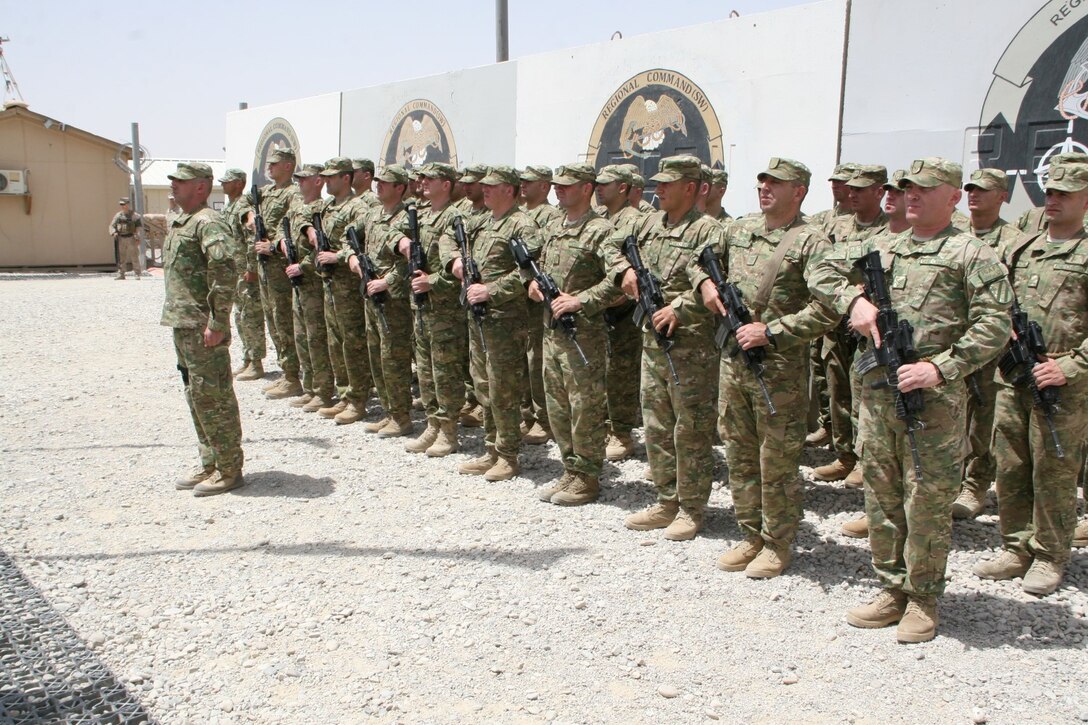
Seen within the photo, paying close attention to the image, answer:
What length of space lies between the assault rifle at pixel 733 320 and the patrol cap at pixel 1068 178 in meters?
1.49

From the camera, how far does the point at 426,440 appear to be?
7074 millimetres

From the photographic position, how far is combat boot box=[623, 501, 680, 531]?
17.3 ft

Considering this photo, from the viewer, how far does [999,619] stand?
4.09 metres

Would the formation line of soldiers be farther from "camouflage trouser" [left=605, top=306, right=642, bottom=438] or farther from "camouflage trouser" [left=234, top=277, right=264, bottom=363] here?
"camouflage trouser" [left=234, top=277, right=264, bottom=363]

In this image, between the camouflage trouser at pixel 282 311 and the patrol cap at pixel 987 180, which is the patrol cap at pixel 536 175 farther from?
the camouflage trouser at pixel 282 311

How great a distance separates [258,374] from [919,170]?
778cm

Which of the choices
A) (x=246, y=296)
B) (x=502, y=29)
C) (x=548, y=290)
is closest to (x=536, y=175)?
(x=548, y=290)

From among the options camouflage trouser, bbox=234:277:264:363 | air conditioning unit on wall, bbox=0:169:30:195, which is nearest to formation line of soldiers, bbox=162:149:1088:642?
camouflage trouser, bbox=234:277:264:363

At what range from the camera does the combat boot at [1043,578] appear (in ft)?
14.0

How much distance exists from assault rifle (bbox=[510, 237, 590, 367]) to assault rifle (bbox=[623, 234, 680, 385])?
573mm

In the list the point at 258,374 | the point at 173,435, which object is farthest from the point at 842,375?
the point at 258,374

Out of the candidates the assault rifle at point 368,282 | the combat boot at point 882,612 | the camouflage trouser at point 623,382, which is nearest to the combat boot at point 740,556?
the combat boot at point 882,612

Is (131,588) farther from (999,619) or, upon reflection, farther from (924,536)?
(999,619)

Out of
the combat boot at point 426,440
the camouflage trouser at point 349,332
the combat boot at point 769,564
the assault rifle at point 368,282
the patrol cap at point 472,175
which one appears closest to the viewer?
the combat boot at point 769,564
